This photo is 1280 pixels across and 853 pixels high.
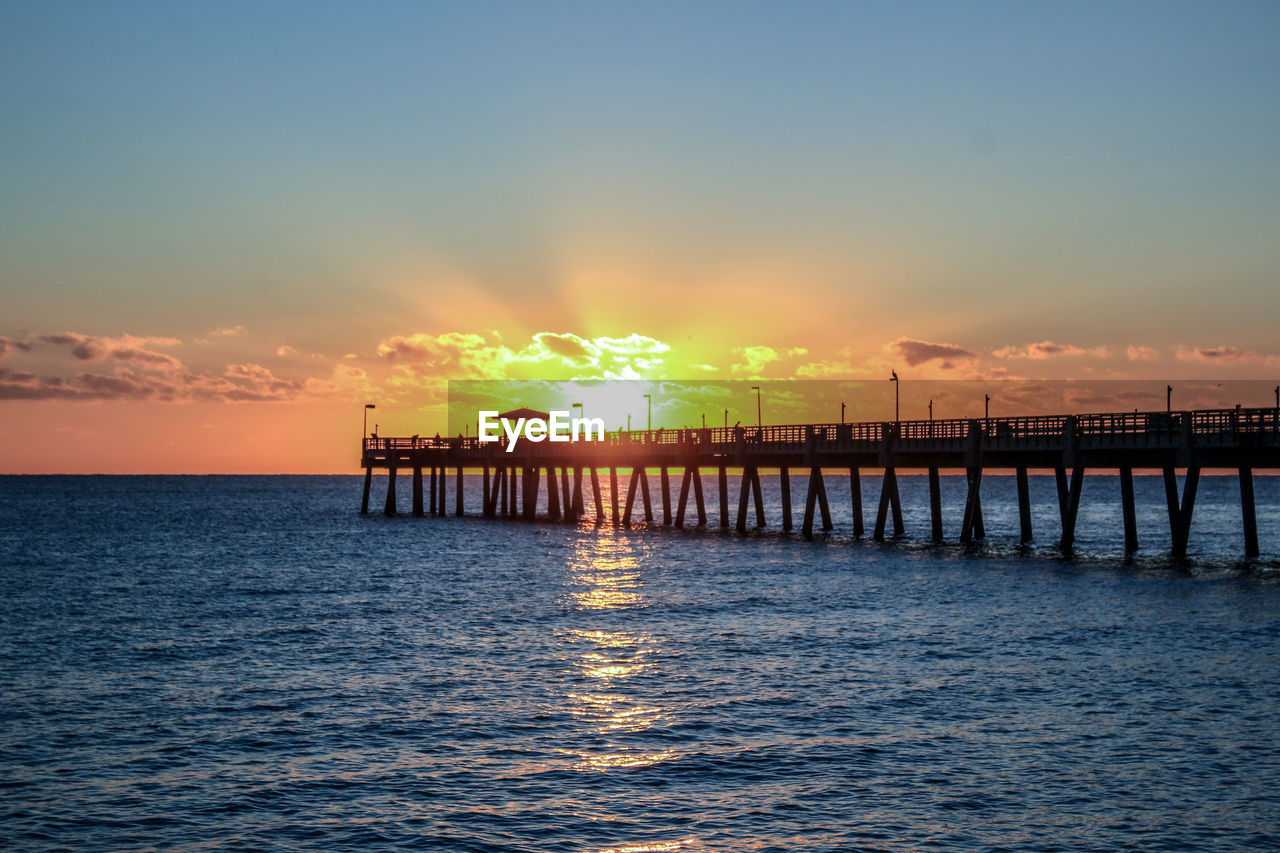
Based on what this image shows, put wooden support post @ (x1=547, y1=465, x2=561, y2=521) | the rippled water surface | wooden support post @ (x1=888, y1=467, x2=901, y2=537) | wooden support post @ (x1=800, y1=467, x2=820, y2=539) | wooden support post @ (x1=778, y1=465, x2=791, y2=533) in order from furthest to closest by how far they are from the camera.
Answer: wooden support post @ (x1=547, y1=465, x2=561, y2=521) → wooden support post @ (x1=778, y1=465, x2=791, y2=533) → wooden support post @ (x1=800, y1=467, x2=820, y2=539) → wooden support post @ (x1=888, y1=467, x2=901, y2=537) → the rippled water surface

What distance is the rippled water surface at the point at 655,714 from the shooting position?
15383mm

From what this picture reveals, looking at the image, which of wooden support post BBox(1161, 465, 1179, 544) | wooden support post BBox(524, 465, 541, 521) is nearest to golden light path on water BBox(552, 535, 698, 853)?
wooden support post BBox(1161, 465, 1179, 544)

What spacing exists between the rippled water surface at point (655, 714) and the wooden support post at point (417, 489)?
165ft

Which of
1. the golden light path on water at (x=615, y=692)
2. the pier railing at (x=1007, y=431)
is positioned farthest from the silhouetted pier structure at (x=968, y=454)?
the golden light path on water at (x=615, y=692)

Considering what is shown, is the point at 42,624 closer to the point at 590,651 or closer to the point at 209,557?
the point at 590,651

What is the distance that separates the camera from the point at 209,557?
6297 cm

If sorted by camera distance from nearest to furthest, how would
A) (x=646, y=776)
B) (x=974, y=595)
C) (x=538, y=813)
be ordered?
1. (x=538, y=813)
2. (x=646, y=776)
3. (x=974, y=595)

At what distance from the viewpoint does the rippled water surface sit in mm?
15383

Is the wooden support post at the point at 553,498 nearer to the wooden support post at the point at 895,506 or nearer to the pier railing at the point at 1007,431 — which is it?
the pier railing at the point at 1007,431

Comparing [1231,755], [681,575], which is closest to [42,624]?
[681,575]

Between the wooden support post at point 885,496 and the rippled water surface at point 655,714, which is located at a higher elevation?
the wooden support post at point 885,496

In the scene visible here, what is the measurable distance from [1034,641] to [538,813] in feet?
56.6

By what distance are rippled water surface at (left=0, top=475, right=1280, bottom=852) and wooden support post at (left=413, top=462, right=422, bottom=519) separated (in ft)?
165

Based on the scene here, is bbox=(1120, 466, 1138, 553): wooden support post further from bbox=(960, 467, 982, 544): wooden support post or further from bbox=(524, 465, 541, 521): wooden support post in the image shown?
bbox=(524, 465, 541, 521): wooden support post
